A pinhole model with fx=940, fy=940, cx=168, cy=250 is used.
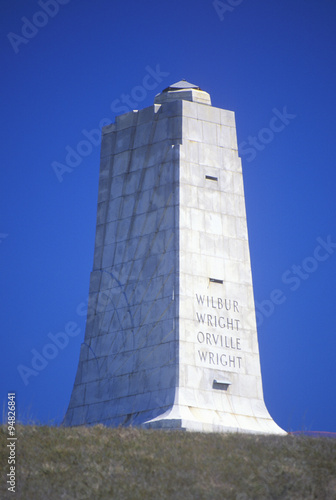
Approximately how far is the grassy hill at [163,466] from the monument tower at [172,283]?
3.02 meters

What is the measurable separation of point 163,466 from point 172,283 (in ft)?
23.5

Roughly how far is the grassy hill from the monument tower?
3.02m

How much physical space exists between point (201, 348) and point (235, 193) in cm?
475

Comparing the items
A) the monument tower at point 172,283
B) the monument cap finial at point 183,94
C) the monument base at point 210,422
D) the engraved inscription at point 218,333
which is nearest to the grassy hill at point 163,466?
the monument base at point 210,422

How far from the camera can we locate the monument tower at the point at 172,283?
2308 centimetres

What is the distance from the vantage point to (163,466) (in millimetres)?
17250

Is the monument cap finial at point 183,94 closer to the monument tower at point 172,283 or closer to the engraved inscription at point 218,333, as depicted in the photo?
the monument tower at point 172,283

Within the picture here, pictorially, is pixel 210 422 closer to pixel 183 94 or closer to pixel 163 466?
pixel 163 466

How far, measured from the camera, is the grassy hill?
16219 mm

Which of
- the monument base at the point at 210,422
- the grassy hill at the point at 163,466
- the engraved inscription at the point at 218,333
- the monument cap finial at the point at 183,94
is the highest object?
the monument cap finial at the point at 183,94

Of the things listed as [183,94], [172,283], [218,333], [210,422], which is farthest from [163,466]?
[183,94]

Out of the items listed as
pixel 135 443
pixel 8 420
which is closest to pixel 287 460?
pixel 135 443

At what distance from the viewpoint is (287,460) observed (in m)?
17.9

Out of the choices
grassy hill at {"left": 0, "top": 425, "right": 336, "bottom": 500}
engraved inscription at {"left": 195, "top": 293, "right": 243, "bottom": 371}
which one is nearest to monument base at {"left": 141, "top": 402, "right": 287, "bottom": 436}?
engraved inscription at {"left": 195, "top": 293, "right": 243, "bottom": 371}
